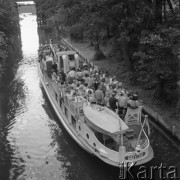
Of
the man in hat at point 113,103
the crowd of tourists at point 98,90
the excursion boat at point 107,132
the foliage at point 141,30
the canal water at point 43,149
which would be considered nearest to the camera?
the excursion boat at point 107,132

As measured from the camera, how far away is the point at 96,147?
15.3 m

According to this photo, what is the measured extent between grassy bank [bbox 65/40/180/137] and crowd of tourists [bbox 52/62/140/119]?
308 cm

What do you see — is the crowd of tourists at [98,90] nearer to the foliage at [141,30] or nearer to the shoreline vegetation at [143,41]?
the foliage at [141,30]

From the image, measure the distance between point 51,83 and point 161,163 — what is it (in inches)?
459

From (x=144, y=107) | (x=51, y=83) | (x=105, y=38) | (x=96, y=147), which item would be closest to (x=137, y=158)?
(x=96, y=147)

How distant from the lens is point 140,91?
24.7 metres

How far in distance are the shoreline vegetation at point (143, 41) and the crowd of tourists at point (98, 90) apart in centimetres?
299

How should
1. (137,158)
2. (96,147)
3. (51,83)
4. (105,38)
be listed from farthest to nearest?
(105,38) → (51,83) → (96,147) → (137,158)

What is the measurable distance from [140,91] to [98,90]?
8.23 metres

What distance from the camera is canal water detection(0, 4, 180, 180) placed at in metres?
15.9

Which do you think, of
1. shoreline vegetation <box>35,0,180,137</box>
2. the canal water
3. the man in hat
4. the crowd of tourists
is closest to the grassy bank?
shoreline vegetation <box>35,0,180,137</box>

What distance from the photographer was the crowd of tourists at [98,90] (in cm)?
1647

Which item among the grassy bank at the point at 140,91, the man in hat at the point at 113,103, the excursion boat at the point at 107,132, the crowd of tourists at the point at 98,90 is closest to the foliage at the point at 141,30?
the grassy bank at the point at 140,91

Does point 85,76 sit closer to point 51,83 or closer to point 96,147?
point 51,83
